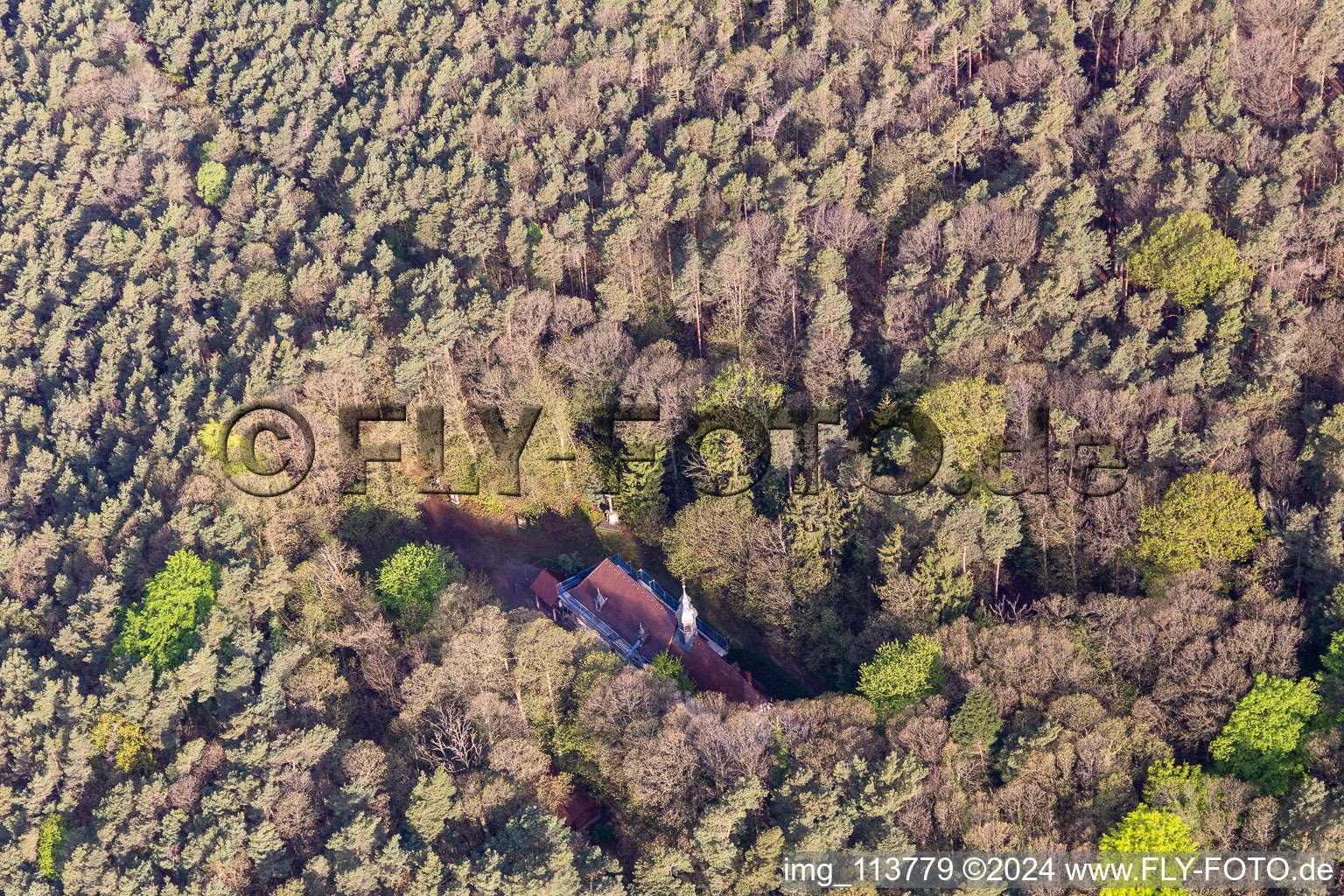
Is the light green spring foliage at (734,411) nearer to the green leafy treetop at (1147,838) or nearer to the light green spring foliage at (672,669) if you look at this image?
the light green spring foliage at (672,669)

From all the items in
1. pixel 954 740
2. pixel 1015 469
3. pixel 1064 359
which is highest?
pixel 1064 359

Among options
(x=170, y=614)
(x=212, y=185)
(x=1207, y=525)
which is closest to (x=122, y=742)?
(x=170, y=614)

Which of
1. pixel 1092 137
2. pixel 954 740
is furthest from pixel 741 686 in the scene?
pixel 1092 137

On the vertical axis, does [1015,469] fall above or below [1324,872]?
above

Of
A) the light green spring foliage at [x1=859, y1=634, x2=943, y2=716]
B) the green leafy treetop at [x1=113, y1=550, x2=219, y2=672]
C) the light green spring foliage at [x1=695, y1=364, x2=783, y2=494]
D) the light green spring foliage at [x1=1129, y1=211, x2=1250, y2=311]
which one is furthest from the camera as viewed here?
the light green spring foliage at [x1=695, y1=364, x2=783, y2=494]

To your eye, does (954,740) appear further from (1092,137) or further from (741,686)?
(1092,137)

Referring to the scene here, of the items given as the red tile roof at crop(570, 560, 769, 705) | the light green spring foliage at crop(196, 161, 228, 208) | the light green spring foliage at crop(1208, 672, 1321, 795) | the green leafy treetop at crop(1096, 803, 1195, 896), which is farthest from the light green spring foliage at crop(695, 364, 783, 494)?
the light green spring foliage at crop(196, 161, 228, 208)

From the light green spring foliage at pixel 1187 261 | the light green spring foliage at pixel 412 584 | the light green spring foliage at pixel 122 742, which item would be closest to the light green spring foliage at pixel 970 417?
the light green spring foliage at pixel 1187 261

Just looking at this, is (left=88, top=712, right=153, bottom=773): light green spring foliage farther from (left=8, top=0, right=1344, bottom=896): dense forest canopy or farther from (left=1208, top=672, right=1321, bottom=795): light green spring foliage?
(left=1208, top=672, right=1321, bottom=795): light green spring foliage
